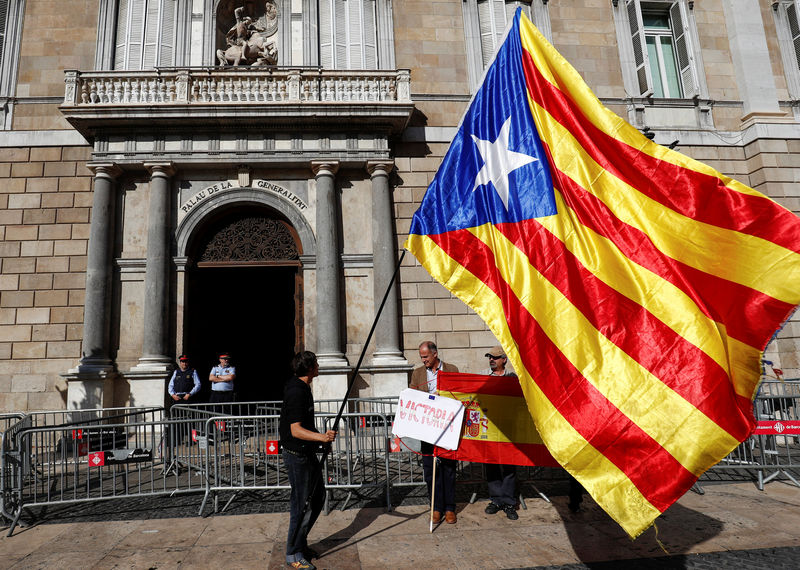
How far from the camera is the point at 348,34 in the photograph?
1303 centimetres

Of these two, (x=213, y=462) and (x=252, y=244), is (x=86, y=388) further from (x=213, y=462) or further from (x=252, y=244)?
(x=213, y=462)

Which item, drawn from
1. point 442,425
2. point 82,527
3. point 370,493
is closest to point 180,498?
point 82,527

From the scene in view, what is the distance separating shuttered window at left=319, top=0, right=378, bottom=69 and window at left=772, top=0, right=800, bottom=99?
36.6 feet

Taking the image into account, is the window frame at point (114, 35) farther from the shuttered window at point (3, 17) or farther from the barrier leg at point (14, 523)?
the barrier leg at point (14, 523)

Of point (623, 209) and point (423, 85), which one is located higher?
point (423, 85)

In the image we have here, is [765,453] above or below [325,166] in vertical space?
below

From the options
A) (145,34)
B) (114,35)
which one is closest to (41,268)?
(114,35)

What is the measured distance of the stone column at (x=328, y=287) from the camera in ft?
34.9

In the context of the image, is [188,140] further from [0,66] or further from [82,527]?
[82,527]

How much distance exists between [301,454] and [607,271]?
3.00 m

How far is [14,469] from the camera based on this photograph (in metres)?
6.18

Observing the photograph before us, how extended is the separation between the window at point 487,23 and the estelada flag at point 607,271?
361 inches

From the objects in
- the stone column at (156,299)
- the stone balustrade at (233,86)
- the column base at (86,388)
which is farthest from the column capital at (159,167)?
the column base at (86,388)

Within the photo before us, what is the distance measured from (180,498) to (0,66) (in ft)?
39.2
